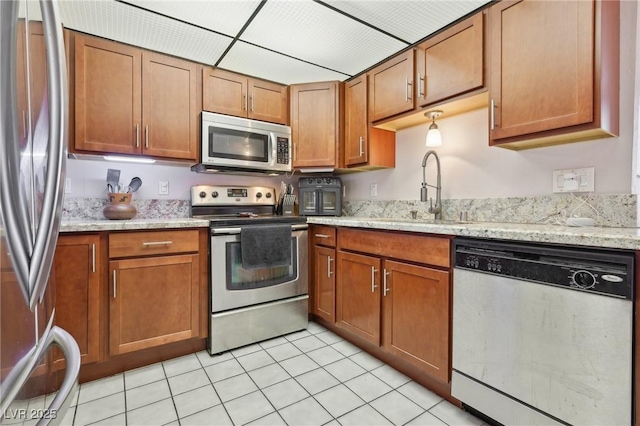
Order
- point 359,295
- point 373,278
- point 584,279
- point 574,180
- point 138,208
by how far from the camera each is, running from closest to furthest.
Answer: point 584,279
point 574,180
point 373,278
point 359,295
point 138,208

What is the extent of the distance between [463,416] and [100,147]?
2.63 m

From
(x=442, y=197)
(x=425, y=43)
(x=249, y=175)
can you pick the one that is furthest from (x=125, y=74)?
(x=442, y=197)

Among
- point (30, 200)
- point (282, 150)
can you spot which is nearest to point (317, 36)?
point (282, 150)

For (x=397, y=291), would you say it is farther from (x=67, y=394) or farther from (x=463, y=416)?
(x=67, y=394)

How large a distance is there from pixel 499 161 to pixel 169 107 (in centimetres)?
232

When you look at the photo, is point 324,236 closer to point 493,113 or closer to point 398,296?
point 398,296

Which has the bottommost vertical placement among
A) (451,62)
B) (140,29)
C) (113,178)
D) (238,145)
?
(113,178)

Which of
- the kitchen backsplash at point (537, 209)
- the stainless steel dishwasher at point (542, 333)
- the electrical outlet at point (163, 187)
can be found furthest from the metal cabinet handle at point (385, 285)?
the electrical outlet at point (163, 187)

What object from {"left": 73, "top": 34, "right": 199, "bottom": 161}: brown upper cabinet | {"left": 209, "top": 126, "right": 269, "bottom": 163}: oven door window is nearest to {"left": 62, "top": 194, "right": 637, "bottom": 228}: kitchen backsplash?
{"left": 73, "top": 34, "right": 199, "bottom": 161}: brown upper cabinet

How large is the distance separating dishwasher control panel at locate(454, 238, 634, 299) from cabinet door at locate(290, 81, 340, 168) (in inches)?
61.8

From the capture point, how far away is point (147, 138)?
7.09 feet

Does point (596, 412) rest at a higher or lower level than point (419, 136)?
lower

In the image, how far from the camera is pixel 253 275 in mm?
2221

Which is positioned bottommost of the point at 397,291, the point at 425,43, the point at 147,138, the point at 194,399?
the point at 194,399
